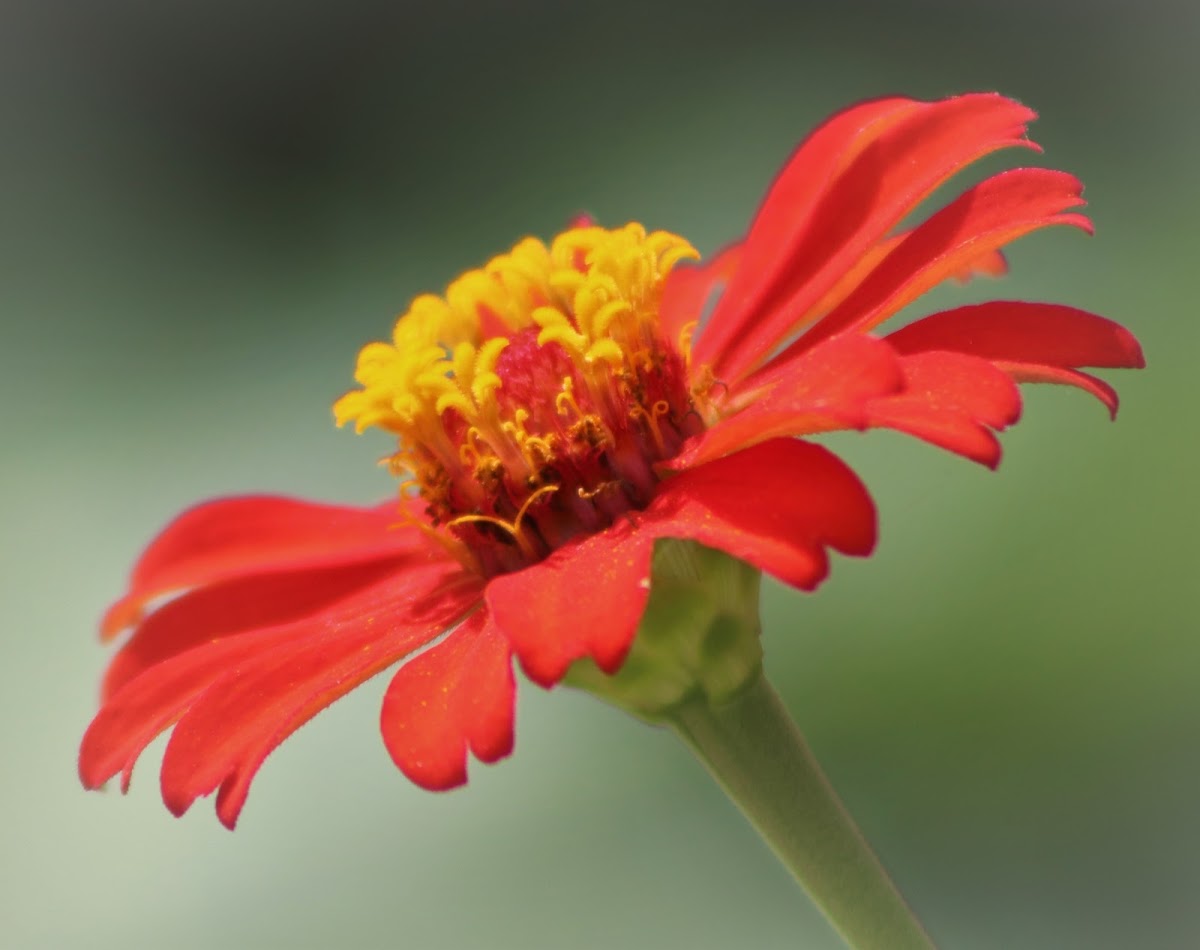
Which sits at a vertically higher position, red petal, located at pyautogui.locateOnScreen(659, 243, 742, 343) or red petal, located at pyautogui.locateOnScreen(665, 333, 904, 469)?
red petal, located at pyautogui.locateOnScreen(659, 243, 742, 343)

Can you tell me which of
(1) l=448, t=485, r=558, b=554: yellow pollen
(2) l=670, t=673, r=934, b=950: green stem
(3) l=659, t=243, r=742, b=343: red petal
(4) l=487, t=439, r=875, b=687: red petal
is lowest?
(2) l=670, t=673, r=934, b=950: green stem

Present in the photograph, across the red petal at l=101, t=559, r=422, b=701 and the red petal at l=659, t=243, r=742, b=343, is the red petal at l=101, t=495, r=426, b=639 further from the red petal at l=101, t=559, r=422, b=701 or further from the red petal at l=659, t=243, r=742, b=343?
the red petal at l=659, t=243, r=742, b=343

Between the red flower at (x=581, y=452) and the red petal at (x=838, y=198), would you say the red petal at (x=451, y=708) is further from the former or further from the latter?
the red petal at (x=838, y=198)

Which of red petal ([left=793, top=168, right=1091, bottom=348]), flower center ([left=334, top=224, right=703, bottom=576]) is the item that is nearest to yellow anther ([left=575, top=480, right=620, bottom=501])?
flower center ([left=334, top=224, right=703, bottom=576])

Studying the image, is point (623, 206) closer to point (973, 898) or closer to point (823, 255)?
point (973, 898)

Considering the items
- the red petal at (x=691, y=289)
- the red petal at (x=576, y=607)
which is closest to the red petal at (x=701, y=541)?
the red petal at (x=576, y=607)

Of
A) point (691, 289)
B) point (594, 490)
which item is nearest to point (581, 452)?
point (594, 490)

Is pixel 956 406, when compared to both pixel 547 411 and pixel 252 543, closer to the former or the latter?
pixel 547 411
